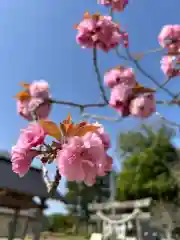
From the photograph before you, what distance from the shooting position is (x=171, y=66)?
5.54 feet

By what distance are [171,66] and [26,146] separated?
118 cm

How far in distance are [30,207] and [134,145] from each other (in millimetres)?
11078

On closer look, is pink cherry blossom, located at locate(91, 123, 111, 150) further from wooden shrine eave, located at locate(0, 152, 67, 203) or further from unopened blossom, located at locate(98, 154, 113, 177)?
wooden shrine eave, located at locate(0, 152, 67, 203)

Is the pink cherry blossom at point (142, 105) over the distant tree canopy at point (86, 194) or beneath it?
beneath

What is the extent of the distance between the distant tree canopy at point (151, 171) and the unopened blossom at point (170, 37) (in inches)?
438

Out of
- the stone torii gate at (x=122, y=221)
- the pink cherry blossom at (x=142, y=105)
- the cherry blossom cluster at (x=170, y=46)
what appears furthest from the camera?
the stone torii gate at (x=122, y=221)

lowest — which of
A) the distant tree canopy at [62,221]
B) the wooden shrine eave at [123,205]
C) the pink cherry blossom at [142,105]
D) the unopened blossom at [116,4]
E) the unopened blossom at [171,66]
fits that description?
the distant tree canopy at [62,221]

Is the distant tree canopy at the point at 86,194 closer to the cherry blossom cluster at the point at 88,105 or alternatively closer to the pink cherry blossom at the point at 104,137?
the cherry blossom cluster at the point at 88,105

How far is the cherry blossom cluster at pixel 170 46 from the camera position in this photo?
167cm

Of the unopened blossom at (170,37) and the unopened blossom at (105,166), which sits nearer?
the unopened blossom at (105,166)

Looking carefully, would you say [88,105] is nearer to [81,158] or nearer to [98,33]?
[98,33]

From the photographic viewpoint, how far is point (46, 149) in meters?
0.75

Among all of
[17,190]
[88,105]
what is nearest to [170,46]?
[88,105]

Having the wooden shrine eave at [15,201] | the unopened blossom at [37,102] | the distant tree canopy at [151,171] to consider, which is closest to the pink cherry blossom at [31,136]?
the unopened blossom at [37,102]
